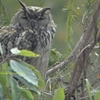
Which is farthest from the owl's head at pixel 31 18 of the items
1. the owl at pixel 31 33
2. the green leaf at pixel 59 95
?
the green leaf at pixel 59 95

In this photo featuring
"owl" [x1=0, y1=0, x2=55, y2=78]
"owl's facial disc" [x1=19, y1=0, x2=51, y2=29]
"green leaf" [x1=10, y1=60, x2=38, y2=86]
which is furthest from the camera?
"owl's facial disc" [x1=19, y1=0, x2=51, y2=29]

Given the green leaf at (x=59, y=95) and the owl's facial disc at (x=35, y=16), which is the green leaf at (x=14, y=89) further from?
the owl's facial disc at (x=35, y=16)

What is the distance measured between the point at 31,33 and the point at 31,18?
4.4 inches

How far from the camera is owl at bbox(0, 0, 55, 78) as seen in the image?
3359mm

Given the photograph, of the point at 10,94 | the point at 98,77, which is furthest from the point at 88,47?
the point at 10,94

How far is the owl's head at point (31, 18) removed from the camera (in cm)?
350

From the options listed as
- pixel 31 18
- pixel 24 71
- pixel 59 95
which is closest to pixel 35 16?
pixel 31 18

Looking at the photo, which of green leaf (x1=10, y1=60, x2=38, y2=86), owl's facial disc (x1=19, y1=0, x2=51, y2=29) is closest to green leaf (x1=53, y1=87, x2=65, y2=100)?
green leaf (x1=10, y1=60, x2=38, y2=86)

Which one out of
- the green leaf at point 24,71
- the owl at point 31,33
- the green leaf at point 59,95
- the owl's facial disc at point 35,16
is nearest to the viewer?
the green leaf at point 24,71

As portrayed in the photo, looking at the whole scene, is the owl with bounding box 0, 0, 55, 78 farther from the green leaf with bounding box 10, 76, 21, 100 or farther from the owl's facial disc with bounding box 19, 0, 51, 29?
the green leaf with bounding box 10, 76, 21, 100

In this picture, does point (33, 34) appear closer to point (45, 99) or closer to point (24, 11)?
point (24, 11)

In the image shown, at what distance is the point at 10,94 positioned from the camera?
6.16 ft

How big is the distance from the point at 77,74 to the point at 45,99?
0.78 feet

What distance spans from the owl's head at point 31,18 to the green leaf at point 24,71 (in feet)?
5.63
